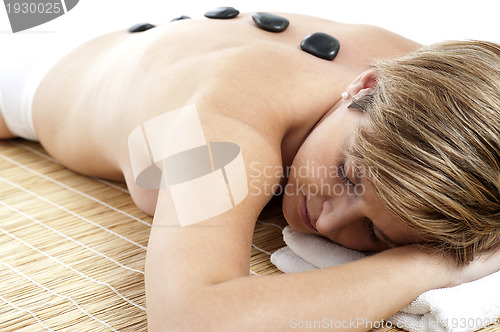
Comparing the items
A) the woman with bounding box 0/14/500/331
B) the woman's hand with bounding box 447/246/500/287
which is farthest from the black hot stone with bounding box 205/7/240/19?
the woman's hand with bounding box 447/246/500/287

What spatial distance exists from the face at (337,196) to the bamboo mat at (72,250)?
0.47ft

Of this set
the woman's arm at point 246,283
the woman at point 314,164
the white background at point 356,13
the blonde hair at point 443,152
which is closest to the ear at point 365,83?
the woman at point 314,164

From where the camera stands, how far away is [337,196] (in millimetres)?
995

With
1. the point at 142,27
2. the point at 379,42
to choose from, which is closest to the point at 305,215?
the point at 379,42

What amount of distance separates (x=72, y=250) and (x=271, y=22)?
25.2 inches

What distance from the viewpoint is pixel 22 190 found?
59.2 inches

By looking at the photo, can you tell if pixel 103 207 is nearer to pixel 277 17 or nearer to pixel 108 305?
pixel 108 305

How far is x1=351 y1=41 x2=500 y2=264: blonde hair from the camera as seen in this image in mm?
858

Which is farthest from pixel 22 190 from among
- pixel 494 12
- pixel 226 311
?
pixel 494 12

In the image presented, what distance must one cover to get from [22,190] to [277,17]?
2.42 feet

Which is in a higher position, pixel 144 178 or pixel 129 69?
pixel 129 69

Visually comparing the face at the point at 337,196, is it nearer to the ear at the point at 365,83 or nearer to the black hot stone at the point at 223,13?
the ear at the point at 365,83

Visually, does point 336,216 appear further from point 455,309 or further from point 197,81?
point 197,81

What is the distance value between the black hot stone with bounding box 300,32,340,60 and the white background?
746 mm
